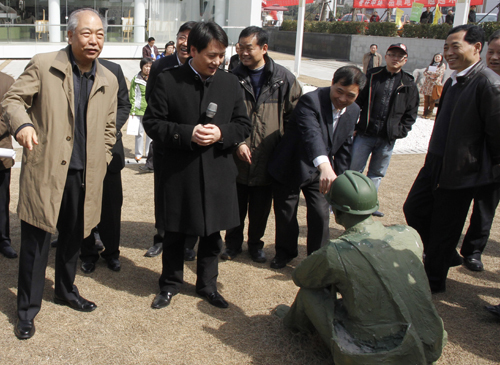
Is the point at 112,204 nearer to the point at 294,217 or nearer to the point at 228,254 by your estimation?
the point at 228,254

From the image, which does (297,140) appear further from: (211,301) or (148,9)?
(148,9)

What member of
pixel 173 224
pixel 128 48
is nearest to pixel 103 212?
pixel 173 224

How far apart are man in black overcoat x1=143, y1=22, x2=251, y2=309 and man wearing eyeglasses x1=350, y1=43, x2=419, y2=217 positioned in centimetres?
269

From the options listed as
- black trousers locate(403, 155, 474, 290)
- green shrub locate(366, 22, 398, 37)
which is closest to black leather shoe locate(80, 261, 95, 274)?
black trousers locate(403, 155, 474, 290)

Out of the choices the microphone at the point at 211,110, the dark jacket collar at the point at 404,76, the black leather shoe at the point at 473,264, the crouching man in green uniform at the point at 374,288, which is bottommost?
the black leather shoe at the point at 473,264

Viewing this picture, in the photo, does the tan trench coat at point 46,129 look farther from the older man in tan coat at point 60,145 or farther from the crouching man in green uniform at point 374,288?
the crouching man in green uniform at point 374,288

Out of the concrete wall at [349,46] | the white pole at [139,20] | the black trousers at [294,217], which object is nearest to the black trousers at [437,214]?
the black trousers at [294,217]

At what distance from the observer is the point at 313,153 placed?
3.79m

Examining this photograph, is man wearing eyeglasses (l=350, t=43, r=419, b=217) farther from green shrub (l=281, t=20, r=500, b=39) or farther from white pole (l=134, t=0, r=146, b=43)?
white pole (l=134, t=0, r=146, b=43)

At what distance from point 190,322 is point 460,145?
7.88ft

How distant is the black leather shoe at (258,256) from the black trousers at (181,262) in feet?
2.78

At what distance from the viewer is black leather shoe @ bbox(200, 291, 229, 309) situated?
12.2 feet

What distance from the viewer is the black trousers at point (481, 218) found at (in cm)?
444

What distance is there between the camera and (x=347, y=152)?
427cm
